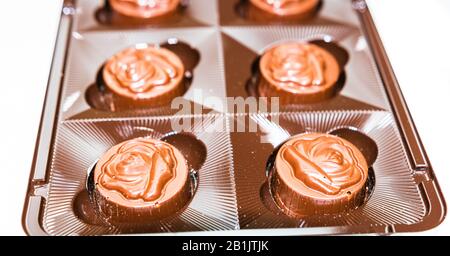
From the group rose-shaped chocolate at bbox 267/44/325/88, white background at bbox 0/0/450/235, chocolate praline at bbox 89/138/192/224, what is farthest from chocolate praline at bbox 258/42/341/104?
chocolate praline at bbox 89/138/192/224

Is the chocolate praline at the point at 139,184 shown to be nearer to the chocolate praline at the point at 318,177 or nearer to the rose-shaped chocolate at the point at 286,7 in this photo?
the chocolate praline at the point at 318,177

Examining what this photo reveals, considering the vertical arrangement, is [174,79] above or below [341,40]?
below

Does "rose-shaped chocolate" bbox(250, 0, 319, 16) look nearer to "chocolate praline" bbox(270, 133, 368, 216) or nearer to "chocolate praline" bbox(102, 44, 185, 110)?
"chocolate praline" bbox(102, 44, 185, 110)

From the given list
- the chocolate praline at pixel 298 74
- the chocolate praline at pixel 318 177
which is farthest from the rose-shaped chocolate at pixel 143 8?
the chocolate praline at pixel 318 177

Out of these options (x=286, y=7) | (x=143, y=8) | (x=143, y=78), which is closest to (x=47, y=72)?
(x=143, y=78)
